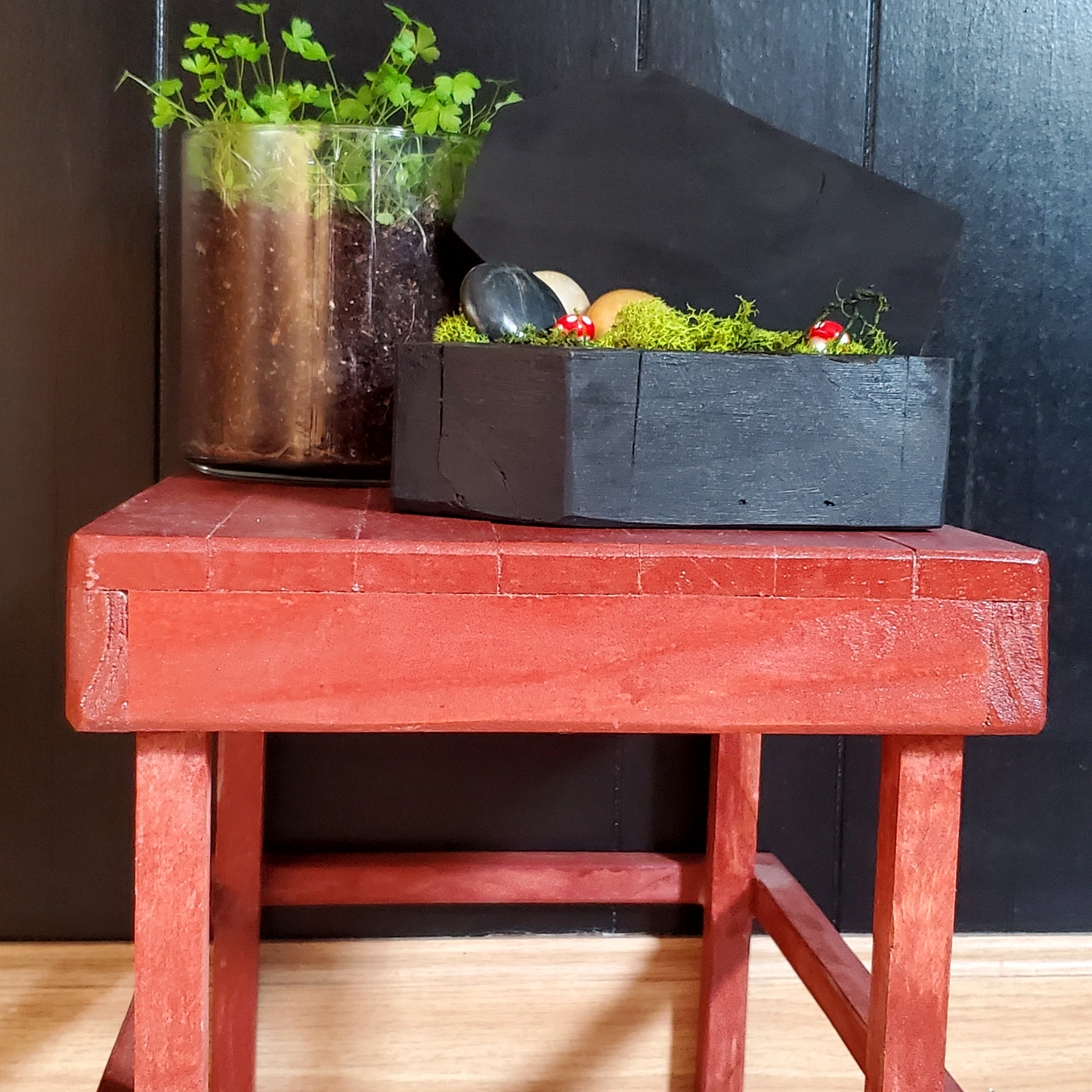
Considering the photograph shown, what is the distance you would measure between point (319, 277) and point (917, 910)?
Result: 0.49m

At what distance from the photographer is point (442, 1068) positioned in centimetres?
99

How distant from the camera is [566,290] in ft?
2.36

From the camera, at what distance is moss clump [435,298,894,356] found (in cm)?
61

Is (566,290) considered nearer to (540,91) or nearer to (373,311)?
(373,311)

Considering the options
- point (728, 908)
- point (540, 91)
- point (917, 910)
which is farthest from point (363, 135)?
point (728, 908)

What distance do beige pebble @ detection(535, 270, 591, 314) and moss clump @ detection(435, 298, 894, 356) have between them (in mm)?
67

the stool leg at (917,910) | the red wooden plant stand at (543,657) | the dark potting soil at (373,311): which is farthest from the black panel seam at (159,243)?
the stool leg at (917,910)

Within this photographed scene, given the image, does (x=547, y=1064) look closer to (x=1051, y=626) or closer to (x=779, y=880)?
(x=779, y=880)

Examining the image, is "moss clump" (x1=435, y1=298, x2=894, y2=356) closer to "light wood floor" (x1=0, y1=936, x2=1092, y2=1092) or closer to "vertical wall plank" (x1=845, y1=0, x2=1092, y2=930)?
"vertical wall plank" (x1=845, y1=0, x2=1092, y2=930)

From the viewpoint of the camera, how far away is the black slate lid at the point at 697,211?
0.73 metres

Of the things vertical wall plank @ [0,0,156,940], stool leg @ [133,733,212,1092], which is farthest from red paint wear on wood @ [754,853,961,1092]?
vertical wall plank @ [0,0,156,940]

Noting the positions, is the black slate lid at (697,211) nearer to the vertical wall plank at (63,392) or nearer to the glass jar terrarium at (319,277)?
the glass jar terrarium at (319,277)

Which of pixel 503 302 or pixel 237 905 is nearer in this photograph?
pixel 503 302

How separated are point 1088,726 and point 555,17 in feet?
2.49
